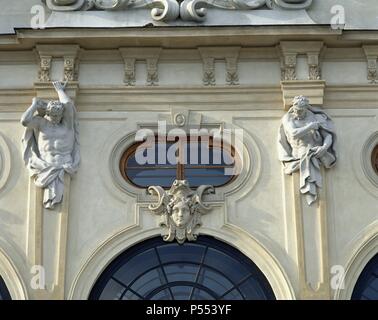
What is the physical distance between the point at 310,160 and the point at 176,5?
3554mm

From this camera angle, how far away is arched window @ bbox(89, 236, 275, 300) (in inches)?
779

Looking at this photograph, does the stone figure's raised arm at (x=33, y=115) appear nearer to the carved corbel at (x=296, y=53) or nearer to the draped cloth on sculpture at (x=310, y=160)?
the draped cloth on sculpture at (x=310, y=160)

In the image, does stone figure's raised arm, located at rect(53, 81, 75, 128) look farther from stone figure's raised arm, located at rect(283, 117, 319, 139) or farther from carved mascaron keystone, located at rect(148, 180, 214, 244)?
stone figure's raised arm, located at rect(283, 117, 319, 139)

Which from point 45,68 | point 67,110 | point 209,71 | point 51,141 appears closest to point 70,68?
point 45,68

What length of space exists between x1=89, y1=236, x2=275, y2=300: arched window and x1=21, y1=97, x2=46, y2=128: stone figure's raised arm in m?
2.62

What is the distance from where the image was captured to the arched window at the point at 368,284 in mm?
19750

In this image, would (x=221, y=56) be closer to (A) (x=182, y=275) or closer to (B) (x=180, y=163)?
(B) (x=180, y=163)

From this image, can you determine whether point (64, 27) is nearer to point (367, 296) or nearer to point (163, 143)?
point (163, 143)

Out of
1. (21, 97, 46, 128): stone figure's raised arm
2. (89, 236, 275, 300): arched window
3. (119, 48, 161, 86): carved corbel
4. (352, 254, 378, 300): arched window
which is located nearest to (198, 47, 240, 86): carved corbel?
(119, 48, 161, 86): carved corbel

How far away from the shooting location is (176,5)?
21422 millimetres

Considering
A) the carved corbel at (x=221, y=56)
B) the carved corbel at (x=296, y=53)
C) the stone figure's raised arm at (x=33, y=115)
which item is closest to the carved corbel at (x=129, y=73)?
the carved corbel at (x=221, y=56)
